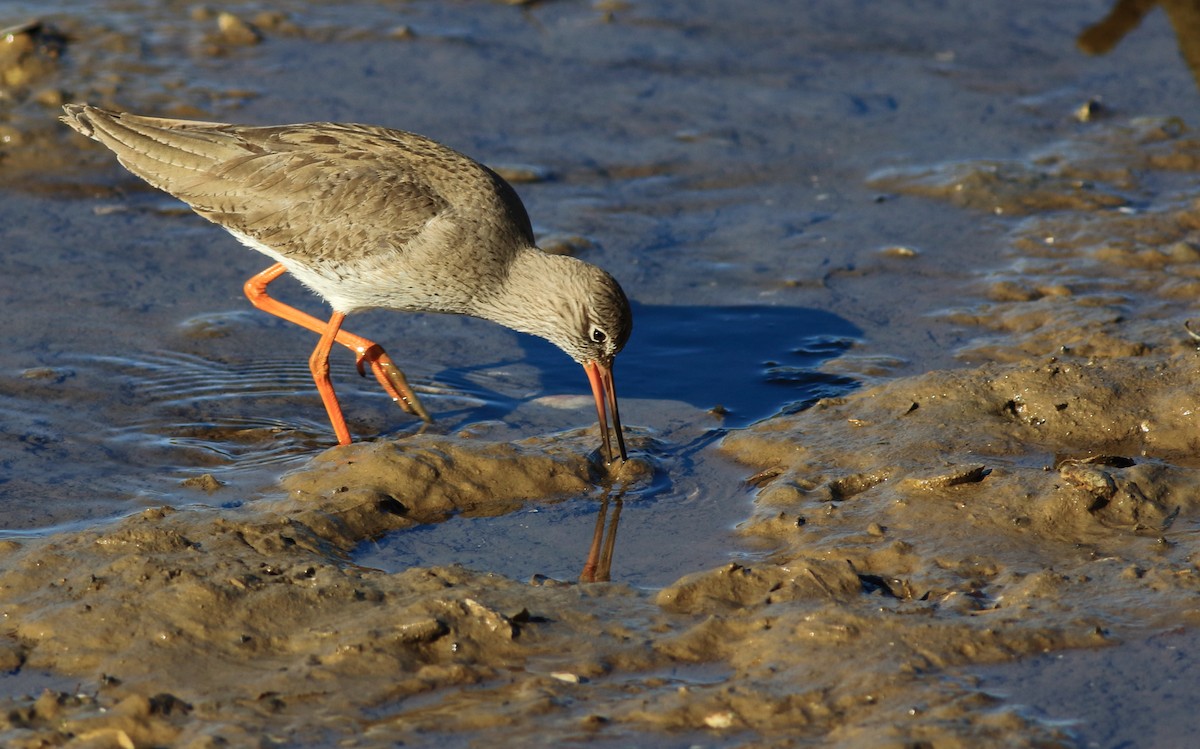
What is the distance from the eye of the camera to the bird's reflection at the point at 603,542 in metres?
6.25

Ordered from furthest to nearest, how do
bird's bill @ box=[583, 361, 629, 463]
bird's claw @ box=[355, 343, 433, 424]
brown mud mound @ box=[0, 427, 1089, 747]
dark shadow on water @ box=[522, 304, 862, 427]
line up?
dark shadow on water @ box=[522, 304, 862, 427]
bird's claw @ box=[355, 343, 433, 424]
bird's bill @ box=[583, 361, 629, 463]
brown mud mound @ box=[0, 427, 1089, 747]

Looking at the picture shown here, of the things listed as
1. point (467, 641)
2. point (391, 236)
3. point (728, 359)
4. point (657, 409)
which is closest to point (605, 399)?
point (657, 409)

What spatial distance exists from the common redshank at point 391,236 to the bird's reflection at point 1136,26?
7.66 m

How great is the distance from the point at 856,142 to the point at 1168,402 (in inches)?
187

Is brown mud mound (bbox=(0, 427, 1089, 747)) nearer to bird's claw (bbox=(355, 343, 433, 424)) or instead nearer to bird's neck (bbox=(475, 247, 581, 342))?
bird's claw (bbox=(355, 343, 433, 424))

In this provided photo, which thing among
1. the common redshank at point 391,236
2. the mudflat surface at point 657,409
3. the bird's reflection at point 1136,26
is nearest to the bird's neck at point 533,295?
A: the common redshank at point 391,236

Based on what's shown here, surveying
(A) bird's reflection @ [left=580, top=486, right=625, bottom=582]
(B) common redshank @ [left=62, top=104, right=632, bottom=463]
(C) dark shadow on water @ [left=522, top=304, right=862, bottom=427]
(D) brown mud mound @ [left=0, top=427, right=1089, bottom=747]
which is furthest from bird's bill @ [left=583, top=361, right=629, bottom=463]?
(D) brown mud mound @ [left=0, top=427, right=1089, bottom=747]

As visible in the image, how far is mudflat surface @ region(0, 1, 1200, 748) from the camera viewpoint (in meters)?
5.18

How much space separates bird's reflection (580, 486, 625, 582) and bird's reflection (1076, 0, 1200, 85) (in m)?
8.50

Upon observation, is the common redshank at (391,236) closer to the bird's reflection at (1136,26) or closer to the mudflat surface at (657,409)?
the mudflat surface at (657,409)

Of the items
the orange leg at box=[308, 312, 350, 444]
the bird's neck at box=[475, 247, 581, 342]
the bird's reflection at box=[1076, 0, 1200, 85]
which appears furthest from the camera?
the bird's reflection at box=[1076, 0, 1200, 85]

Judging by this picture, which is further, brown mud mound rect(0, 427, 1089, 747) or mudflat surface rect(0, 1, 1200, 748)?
mudflat surface rect(0, 1, 1200, 748)

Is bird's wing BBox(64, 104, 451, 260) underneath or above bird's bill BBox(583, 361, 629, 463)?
above

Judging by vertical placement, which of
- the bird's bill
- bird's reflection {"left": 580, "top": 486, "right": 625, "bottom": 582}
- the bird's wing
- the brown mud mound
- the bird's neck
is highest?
the bird's wing
